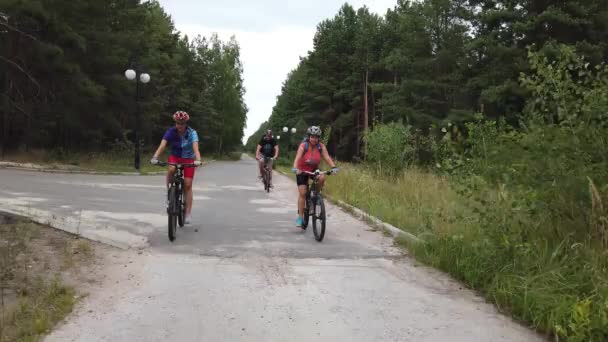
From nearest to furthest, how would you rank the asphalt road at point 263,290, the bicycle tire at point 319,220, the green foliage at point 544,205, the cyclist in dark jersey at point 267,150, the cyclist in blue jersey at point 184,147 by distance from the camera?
the asphalt road at point 263,290
the green foliage at point 544,205
the bicycle tire at point 319,220
the cyclist in blue jersey at point 184,147
the cyclist in dark jersey at point 267,150

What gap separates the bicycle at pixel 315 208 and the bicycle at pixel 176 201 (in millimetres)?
1850

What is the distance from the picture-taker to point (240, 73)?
3063 inches

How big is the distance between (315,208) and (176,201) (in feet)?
6.82

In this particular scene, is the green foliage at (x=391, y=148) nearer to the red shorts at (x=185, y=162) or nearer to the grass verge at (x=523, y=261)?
the grass verge at (x=523, y=261)

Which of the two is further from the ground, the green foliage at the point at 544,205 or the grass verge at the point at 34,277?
the green foliage at the point at 544,205

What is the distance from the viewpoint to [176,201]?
7.58 metres

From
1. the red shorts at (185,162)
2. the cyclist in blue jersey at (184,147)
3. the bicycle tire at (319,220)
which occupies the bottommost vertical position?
the bicycle tire at (319,220)

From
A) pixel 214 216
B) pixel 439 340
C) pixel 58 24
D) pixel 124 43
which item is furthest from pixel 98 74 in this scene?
pixel 439 340

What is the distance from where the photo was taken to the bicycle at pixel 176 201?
7230 millimetres

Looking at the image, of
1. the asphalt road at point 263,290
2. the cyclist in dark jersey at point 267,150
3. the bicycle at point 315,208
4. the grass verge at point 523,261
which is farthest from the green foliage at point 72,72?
the grass verge at point 523,261

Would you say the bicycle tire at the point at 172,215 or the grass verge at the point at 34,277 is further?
the bicycle tire at the point at 172,215

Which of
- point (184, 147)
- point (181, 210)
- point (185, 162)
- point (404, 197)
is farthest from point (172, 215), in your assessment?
point (404, 197)

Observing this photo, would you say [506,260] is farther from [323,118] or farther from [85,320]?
[323,118]

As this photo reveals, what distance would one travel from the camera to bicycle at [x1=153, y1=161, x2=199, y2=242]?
7230mm
